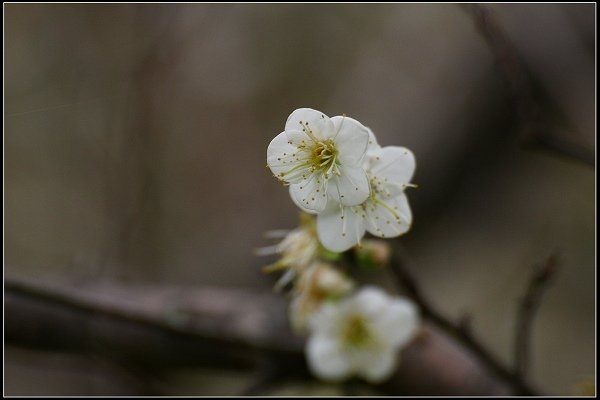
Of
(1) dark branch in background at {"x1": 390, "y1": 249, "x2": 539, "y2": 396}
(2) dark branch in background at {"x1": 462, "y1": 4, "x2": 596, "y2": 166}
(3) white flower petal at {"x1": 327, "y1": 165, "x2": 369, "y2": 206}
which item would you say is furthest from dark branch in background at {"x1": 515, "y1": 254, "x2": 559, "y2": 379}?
(3) white flower petal at {"x1": 327, "y1": 165, "x2": 369, "y2": 206}

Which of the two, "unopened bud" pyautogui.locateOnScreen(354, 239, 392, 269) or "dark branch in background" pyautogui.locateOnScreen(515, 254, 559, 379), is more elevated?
"unopened bud" pyautogui.locateOnScreen(354, 239, 392, 269)

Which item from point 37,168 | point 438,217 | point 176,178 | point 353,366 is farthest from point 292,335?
point 37,168

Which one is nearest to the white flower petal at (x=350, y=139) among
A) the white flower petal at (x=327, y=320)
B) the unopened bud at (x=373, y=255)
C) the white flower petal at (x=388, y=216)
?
the white flower petal at (x=388, y=216)

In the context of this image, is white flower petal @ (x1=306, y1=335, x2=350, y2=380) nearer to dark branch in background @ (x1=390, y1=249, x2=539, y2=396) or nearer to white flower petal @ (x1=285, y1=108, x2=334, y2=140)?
dark branch in background @ (x1=390, y1=249, x2=539, y2=396)

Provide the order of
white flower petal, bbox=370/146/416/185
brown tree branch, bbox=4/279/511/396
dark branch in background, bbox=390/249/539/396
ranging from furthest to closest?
Result: brown tree branch, bbox=4/279/511/396 < dark branch in background, bbox=390/249/539/396 < white flower petal, bbox=370/146/416/185

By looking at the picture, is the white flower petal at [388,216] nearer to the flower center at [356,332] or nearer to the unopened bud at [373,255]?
the unopened bud at [373,255]

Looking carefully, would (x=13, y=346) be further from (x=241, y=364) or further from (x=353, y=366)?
(x=353, y=366)
